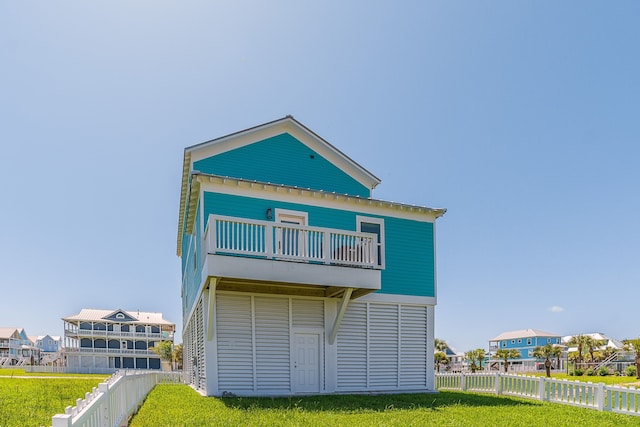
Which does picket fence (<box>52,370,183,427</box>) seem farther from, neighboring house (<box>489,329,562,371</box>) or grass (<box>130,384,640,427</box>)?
neighboring house (<box>489,329,562,371</box>)

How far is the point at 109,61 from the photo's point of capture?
1201 cm

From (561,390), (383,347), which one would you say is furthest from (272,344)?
(561,390)

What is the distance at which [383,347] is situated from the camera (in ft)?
44.1

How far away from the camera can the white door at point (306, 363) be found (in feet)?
40.0

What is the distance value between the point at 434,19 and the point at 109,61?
10.5 metres

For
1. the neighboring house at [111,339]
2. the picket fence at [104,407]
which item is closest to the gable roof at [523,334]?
the neighboring house at [111,339]

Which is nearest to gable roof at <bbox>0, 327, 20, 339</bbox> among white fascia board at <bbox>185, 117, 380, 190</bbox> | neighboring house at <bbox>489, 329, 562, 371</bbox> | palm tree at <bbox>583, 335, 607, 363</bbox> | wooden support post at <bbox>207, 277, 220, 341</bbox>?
neighboring house at <bbox>489, 329, 562, 371</bbox>

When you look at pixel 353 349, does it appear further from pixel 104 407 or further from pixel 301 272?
pixel 104 407

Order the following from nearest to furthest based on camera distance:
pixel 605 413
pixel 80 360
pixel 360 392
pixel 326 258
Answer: pixel 605 413, pixel 326 258, pixel 360 392, pixel 80 360

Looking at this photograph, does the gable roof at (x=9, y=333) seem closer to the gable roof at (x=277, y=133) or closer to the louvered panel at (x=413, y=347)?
the gable roof at (x=277, y=133)

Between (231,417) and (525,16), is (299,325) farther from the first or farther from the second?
(525,16)

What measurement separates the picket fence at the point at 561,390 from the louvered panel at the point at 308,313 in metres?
6.66

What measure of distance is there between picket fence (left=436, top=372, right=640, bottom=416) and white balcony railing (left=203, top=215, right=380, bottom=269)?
20.3ft

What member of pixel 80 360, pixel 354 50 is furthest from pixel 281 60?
pixel 80 360
